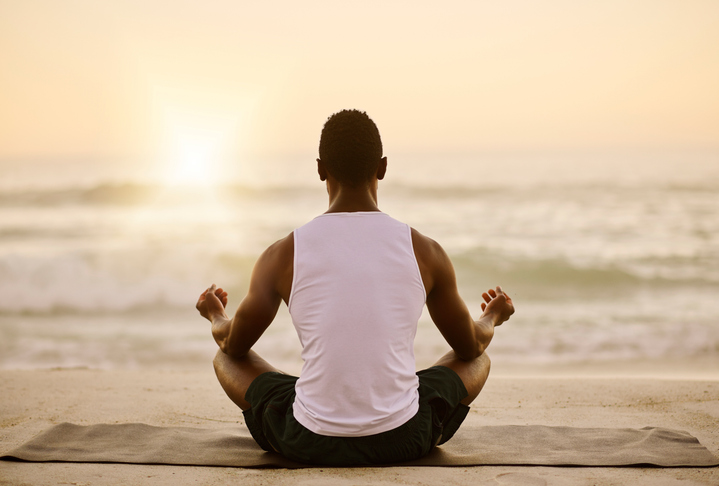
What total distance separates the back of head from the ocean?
4.27 meters

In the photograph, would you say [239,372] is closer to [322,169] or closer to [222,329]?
[222,329]

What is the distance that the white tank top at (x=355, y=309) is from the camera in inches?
91.5

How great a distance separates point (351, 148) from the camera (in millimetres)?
2457

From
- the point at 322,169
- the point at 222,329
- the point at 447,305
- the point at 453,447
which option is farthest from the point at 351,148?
the point at 453,447

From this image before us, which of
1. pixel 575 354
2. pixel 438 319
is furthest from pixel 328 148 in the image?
pixel 575 354

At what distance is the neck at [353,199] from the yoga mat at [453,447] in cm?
112

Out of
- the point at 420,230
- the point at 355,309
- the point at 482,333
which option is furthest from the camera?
the point at 420,230

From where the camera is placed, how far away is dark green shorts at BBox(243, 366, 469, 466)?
99.9 inches

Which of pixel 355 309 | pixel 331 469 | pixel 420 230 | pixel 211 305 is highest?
pixel 355 309

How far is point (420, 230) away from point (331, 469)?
1460 cm

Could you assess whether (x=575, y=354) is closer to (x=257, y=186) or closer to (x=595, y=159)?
(x=257, y=186)

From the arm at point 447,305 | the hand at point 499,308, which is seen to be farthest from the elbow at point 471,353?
the hand at point 499,308

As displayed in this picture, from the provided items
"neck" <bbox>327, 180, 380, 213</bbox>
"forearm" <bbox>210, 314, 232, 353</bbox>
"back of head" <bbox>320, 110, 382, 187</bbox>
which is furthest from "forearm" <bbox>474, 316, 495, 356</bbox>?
"forearm" <bbox>210, 314, 232, 353</bbox>

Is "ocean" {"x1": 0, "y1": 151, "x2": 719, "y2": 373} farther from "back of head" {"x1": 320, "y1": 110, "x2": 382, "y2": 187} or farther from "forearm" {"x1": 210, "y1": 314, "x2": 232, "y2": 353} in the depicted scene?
"back of head" {"x1": 320, "y1": 110, "x2": 382, "y2": 187}
